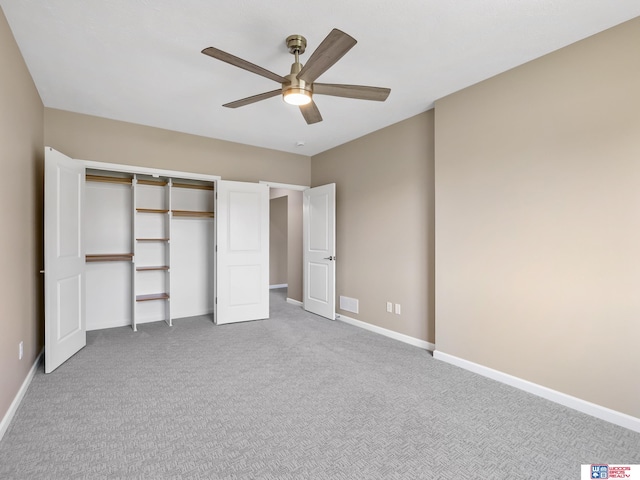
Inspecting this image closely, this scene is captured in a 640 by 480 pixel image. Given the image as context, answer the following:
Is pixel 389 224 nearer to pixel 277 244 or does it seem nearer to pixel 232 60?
pixel 232 60

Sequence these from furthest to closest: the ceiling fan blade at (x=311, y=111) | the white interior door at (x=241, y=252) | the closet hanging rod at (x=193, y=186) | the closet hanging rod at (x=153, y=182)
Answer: the closet hanging rod at (x=193, y=186), the white interior door at (x=241, y=252), the closet hanging rod at (x=153, y=182), the ceiling fan blade at (x=311, y=111)

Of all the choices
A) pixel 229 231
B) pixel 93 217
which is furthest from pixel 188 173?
pixel 93 217

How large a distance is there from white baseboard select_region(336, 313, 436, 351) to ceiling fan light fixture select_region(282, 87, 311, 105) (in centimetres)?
288

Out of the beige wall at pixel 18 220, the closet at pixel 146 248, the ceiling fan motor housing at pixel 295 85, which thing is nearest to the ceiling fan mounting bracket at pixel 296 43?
the ceiling fan motor housing at pixel 295 85

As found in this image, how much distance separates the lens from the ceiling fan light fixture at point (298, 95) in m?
2.18

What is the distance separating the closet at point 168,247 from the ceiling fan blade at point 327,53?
2854 mm

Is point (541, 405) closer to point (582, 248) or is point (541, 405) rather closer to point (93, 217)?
point (582, 248)

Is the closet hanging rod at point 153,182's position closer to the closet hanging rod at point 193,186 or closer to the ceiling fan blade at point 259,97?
the closet hanging rod at point 193,186

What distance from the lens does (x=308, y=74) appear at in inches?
82.7

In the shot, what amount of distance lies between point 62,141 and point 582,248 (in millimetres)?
5260

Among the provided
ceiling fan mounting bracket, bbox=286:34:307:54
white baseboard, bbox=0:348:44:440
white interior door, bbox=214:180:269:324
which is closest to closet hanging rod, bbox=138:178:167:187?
white interior door, bbox=214:180:269:324

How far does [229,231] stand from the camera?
4.70m

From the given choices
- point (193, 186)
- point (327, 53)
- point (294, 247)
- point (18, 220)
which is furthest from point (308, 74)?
point (294, 247)

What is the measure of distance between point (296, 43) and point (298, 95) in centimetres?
42
